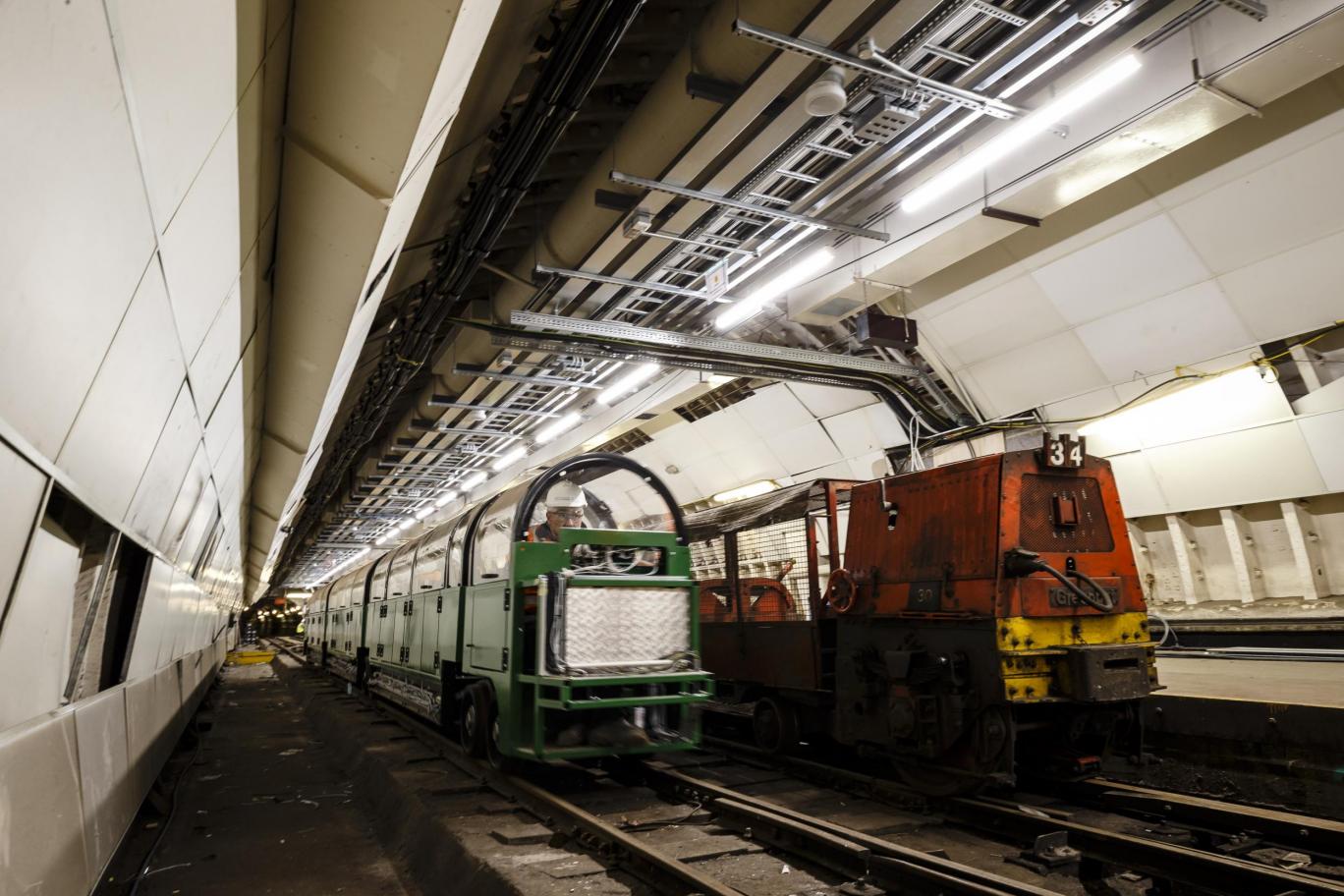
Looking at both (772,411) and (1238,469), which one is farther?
(772,411)

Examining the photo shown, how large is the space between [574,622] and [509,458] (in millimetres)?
10795

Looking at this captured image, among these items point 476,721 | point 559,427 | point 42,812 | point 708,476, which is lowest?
point 476,721

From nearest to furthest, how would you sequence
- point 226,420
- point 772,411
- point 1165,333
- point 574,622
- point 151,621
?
point 226,420 → point 151,621 → point 574,622 → point 1165,333 → point 772,411

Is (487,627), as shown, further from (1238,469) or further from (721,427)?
(1238,469)

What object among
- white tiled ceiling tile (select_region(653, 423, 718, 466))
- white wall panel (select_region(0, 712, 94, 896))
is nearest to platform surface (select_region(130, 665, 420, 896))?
white wall panel (select_region(0, 712, 94, 896))

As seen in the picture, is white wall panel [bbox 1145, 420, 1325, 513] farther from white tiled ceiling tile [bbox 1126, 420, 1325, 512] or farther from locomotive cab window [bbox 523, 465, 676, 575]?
locomotive cab window [bbox 523, 465, 676, 575]

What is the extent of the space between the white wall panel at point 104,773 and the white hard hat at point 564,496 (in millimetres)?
3389

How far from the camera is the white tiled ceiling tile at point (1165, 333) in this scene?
310 inches

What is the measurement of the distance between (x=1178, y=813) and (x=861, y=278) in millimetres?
5793

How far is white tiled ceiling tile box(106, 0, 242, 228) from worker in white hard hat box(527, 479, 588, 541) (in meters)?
4.52

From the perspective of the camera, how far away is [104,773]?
13.1 ft

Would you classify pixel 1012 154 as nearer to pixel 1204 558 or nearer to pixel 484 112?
pixel 484 112

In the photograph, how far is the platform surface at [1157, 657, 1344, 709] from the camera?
6027 mm

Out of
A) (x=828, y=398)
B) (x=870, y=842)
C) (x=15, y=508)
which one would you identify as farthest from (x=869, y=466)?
(x=15, y=508)
